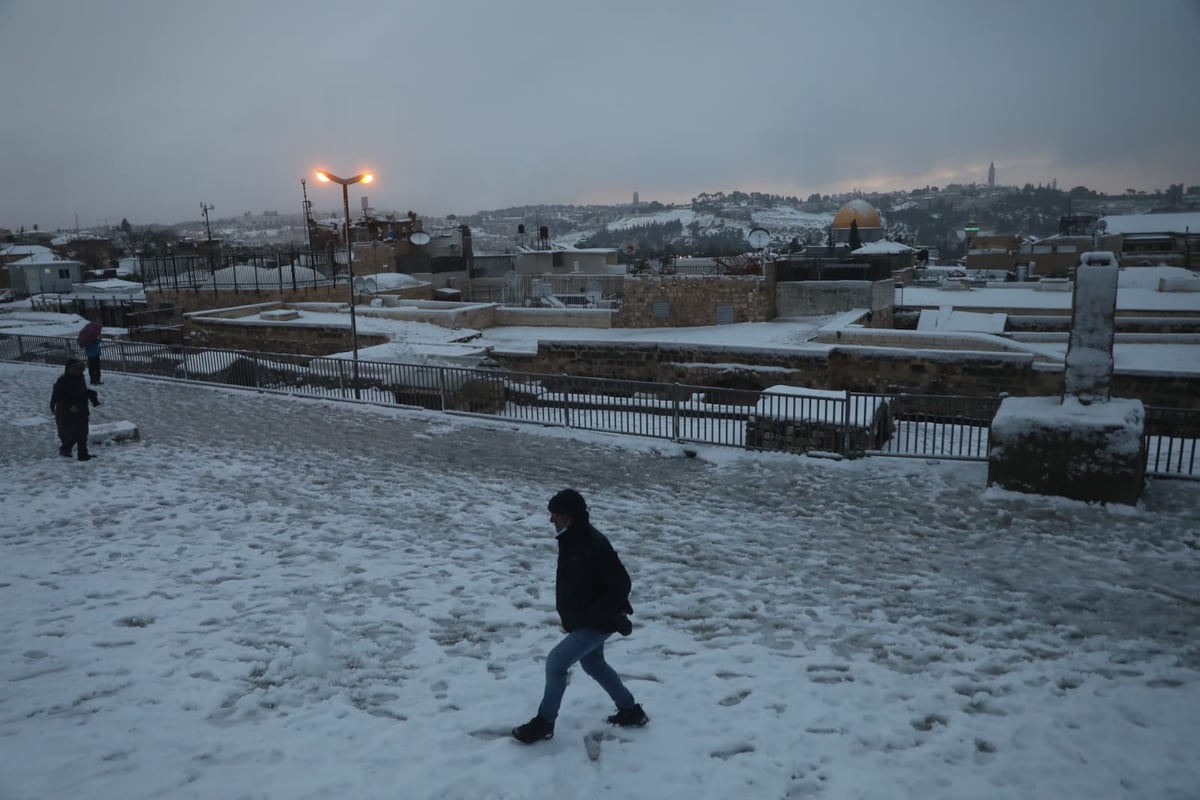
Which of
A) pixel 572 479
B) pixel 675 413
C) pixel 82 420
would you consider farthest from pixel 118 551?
pixel 675 413

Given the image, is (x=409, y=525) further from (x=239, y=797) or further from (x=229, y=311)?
(x=229, y=311)

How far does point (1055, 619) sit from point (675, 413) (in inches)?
261

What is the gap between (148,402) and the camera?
53.8 ft

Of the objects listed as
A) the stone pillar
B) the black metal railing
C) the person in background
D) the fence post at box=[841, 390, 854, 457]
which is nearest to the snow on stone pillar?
the stone pillar

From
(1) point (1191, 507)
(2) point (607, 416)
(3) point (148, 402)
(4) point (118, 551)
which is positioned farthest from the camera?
(3) point (148, 402)

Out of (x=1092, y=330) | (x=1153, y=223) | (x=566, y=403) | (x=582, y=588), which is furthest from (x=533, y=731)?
(x=1153, y=223)

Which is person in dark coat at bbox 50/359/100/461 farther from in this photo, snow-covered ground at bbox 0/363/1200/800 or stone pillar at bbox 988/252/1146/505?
stone pillar at bbox 988/252/1146/505

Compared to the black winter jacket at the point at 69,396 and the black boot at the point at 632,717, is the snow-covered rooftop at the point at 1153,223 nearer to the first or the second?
the black boot at the point at 632,717

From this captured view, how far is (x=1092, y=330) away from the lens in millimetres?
9406

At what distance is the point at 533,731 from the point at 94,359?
17.5 metres

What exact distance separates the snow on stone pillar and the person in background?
19.7 metres

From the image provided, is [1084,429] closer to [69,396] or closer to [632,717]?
[632,717]

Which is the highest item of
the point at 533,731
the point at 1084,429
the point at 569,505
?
the point at 569,505

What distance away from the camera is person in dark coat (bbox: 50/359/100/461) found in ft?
37.8
